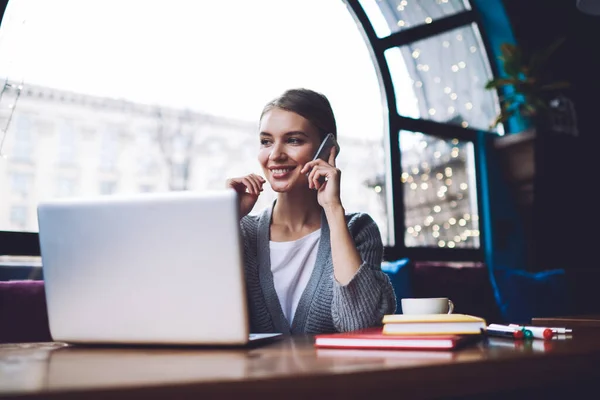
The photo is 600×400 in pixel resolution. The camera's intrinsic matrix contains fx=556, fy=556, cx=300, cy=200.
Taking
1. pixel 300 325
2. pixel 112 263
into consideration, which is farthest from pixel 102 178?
pixel 112 263

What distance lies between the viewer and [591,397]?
1145 millimetres

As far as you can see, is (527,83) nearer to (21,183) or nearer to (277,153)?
(277,153)

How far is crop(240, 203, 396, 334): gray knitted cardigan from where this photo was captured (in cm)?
139

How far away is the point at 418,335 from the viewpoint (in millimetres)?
912

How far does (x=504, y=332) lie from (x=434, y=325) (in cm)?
22

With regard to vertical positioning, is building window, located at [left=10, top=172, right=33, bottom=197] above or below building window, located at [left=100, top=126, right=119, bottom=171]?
below

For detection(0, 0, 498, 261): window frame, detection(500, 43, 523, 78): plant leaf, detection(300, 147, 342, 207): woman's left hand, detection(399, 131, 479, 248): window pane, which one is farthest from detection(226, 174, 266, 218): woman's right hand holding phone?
detection(500, 43, 523, 78): plant leaf

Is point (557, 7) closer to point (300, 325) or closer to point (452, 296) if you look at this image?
point (452, 296)

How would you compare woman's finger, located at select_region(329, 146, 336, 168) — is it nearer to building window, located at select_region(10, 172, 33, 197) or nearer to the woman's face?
the woman's face

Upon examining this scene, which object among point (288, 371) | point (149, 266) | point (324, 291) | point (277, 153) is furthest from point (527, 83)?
point (288, 371)

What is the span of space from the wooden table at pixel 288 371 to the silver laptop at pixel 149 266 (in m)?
0.04

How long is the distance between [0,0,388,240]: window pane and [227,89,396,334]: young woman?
754mm

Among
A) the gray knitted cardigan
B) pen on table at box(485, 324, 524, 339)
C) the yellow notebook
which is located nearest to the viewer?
the yellow notebook

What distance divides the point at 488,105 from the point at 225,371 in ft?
12.4
